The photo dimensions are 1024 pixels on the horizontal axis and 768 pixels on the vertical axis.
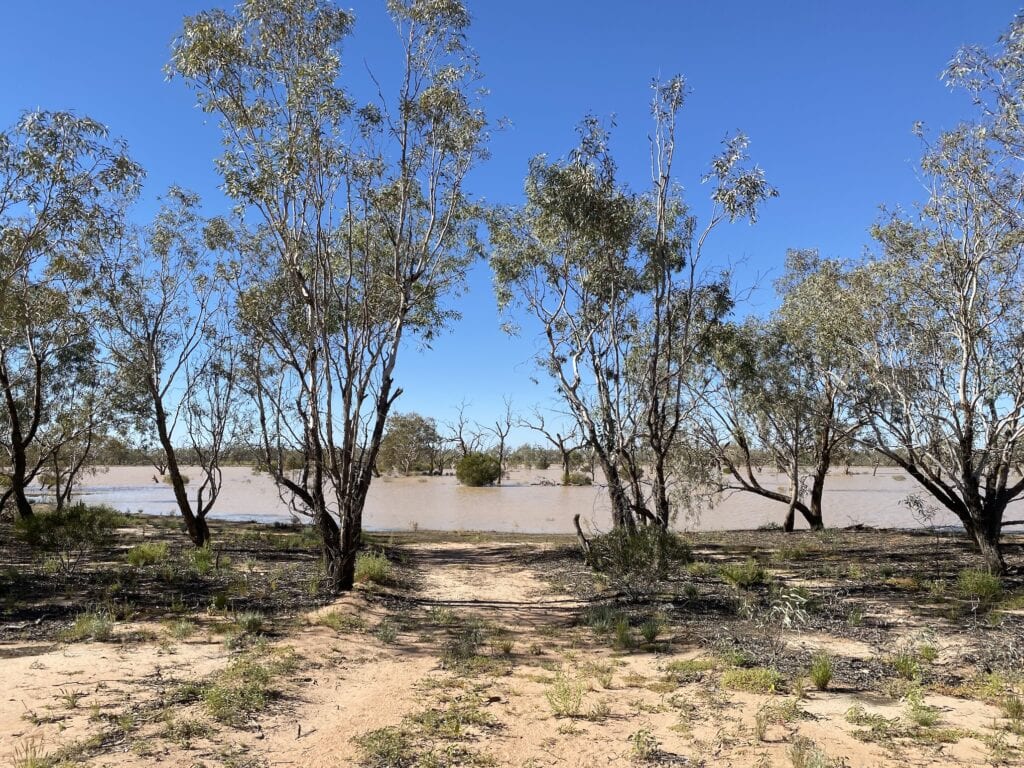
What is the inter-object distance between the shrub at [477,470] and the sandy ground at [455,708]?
35.3 meters

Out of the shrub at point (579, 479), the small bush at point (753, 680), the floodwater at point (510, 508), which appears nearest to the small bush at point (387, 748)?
the small bush at point (753, 680)

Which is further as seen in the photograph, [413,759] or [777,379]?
[777,379]

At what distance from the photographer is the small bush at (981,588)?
852 centimetres

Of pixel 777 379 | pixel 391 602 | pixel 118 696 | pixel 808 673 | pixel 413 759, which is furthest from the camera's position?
pixel 777 379

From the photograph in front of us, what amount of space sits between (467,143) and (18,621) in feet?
26.9

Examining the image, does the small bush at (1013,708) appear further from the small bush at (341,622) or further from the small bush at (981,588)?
the small bush at (341,622)

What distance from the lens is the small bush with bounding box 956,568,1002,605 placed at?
852cm

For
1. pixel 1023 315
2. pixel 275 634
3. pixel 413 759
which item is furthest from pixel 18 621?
pixel 1023 315

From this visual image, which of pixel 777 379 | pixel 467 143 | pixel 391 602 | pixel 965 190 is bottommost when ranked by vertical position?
pixel 391 602

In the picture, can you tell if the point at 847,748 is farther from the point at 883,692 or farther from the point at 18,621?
the point at 18,621

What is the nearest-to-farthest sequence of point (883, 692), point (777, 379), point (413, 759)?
point (413, 759) < point (883, 692) < point (777, 379)

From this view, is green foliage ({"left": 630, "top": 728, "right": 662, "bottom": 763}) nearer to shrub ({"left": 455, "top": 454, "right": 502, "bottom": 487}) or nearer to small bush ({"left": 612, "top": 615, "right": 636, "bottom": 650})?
small bush ({"left": 612, "top": 615, "right": 636, "bottom": 650})

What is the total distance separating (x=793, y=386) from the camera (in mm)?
18359

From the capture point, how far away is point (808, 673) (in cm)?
577
